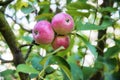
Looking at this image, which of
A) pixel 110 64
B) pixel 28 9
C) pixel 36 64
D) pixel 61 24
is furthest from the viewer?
pixel 28 9

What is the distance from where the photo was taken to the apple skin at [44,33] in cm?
67

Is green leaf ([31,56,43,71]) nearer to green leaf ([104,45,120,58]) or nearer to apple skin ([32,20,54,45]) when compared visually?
apple skin ([32,20,54,45])

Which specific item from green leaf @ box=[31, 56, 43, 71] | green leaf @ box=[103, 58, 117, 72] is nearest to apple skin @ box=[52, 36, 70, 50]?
green leaf @ box=[31, 56, 43, 71]

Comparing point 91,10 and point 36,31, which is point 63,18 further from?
point 91,10

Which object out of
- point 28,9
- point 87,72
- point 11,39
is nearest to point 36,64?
point 11,39

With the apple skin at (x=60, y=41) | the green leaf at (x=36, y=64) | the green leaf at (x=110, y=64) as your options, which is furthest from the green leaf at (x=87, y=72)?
the apple skin at (x=60, y=41)

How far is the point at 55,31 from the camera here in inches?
26.9

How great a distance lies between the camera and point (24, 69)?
677 millimetres

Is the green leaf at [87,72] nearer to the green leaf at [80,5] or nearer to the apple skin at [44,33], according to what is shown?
the green leaf at [80,5]

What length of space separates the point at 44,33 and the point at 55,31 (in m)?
0.02

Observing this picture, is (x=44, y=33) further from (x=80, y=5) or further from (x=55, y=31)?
(x=80, y=5)

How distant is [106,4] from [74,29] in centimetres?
70

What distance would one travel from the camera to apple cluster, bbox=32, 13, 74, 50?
67 centimetres

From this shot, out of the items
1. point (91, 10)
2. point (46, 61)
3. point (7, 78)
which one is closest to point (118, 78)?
point (91, 10)
